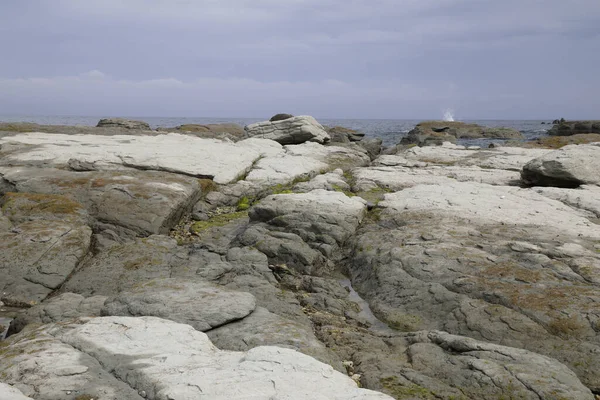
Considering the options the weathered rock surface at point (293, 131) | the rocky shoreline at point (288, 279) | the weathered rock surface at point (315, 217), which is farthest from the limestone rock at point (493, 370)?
the weathered rock surface at point (293, 131)

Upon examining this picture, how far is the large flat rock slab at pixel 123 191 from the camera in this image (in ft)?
54.0

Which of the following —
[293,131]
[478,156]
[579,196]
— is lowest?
[579,196]

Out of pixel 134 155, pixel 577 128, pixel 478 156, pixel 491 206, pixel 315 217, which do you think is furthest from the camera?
pixel 577 128

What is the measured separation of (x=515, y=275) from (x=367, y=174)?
42.0ft

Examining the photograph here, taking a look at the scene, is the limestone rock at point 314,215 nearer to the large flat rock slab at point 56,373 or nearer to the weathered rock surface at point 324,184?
the weathered rock surface at point 324,184

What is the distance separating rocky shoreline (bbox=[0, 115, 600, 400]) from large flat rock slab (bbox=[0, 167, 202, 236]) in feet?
0.27

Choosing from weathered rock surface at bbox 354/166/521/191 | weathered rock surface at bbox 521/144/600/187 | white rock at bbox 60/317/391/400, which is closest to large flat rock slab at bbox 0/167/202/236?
weathered rock surface at bbox 354/166/521/191

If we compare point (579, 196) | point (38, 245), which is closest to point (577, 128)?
point (579, 196)

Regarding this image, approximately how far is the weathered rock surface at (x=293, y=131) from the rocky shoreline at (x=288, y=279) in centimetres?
1188

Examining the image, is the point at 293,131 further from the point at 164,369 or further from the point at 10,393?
the point at 10,393

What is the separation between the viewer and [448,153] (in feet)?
104

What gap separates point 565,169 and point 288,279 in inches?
564

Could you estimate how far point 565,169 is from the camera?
20156 millimetres

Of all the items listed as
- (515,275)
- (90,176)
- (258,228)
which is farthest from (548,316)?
(90,176)
